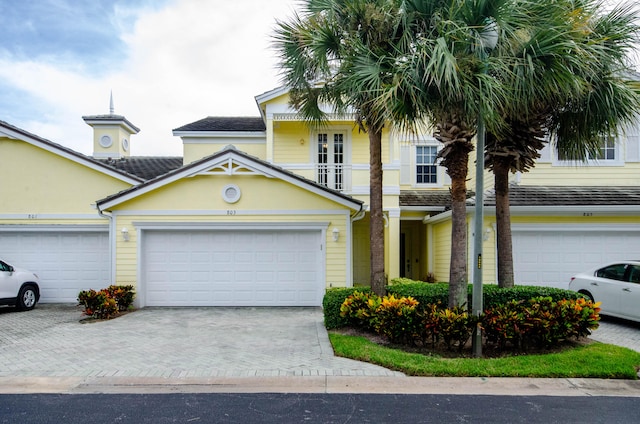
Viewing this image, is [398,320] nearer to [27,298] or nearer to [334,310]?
[334,310]

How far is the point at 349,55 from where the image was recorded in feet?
28.0

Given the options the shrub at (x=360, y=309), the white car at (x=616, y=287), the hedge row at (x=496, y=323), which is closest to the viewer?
the hedge row at (x=496, y=323)

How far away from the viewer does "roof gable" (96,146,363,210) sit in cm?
1178

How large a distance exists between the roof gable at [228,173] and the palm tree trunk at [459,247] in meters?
4.00

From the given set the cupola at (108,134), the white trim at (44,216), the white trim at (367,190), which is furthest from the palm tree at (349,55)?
the cupola at (108,134)

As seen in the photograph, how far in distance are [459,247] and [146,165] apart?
14.5 meters

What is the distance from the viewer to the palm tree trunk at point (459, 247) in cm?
810

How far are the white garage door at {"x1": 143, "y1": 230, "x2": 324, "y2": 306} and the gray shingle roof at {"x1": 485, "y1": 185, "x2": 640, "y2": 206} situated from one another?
18.7 feet

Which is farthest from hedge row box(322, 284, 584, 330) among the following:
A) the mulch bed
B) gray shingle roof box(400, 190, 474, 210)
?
gray shingle roof box(400, 190, 474, 210)

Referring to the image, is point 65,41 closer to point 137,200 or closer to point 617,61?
point 137,200

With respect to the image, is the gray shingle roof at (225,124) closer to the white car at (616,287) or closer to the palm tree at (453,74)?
the palm tree at (453,74)

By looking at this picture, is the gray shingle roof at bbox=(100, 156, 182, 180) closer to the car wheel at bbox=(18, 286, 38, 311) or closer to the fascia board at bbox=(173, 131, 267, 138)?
the fascia board at bbox=(173, 131, 267, 138)

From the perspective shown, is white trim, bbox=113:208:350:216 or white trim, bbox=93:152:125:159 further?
white trim, bbox=93:152:125:159

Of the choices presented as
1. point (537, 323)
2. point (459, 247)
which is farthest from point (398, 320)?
point (537, 323)
